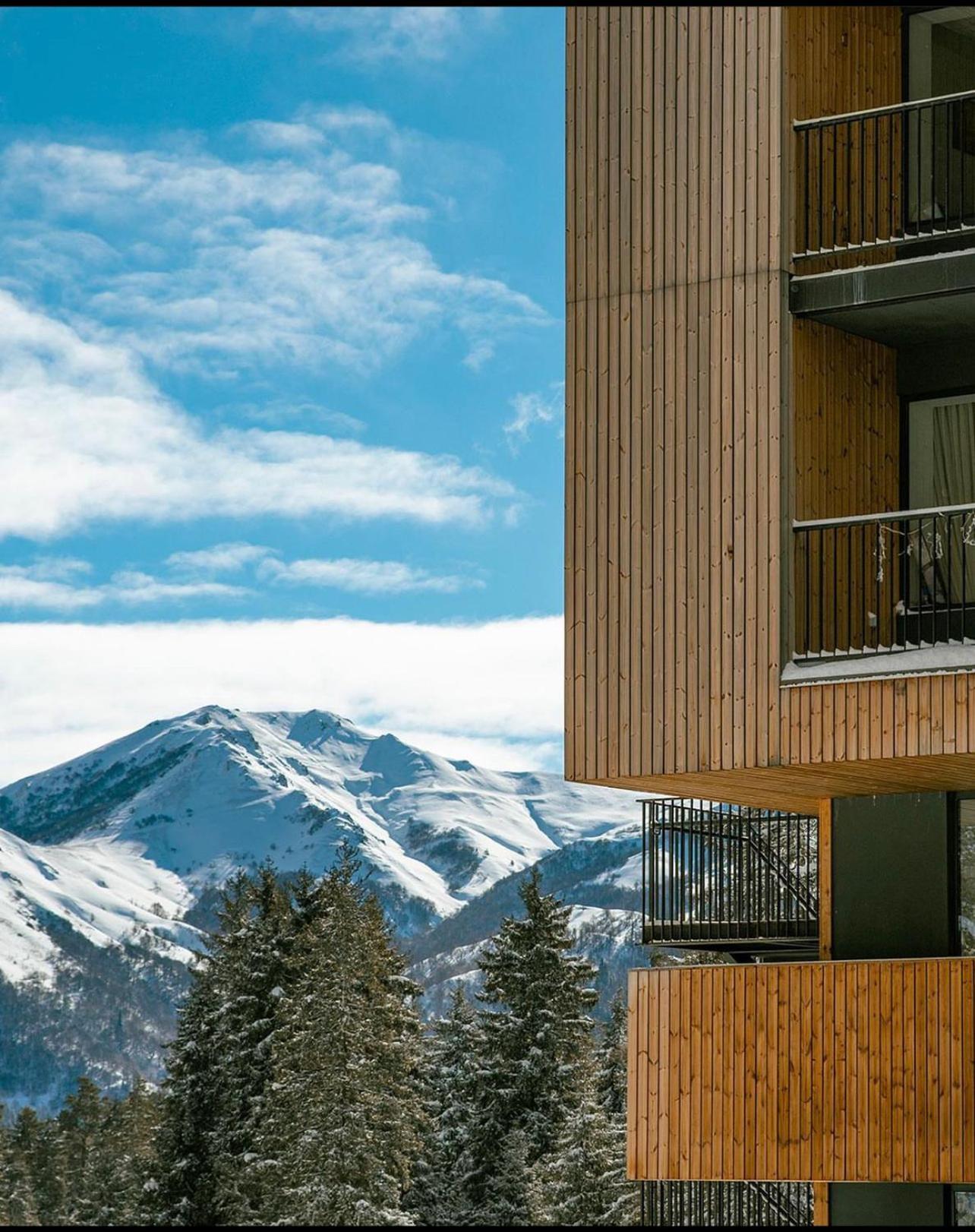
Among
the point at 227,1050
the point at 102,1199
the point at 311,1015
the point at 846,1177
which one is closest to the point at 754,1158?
the point at 846,1177

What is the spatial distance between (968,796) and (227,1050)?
1508 inches

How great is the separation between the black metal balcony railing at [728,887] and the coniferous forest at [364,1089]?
26.7m

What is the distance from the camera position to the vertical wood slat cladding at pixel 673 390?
54.6ft

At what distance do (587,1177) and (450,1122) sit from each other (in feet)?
21.0

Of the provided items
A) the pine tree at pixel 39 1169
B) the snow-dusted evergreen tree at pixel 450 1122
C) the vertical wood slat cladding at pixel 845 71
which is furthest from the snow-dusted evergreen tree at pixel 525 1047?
the vertical wood slat cladding at pixel 845 71

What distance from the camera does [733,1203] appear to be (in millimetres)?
21406

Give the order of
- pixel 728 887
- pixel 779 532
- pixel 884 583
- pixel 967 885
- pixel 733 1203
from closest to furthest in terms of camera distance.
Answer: pixel 779 532
pixel 967 885
pixel 884 583
pixel 728 887
pixel 733 1203

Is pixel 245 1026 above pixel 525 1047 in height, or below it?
above

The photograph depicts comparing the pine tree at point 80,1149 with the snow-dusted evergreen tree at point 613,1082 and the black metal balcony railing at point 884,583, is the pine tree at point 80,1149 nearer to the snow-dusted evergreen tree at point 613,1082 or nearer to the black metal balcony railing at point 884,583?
the snow-dusted evergreen tree at point 613,1082

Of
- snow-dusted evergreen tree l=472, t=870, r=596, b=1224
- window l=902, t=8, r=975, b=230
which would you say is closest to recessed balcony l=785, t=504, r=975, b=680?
window l=902, t=8, r=975, b=230

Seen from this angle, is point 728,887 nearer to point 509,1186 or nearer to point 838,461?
point 838,461

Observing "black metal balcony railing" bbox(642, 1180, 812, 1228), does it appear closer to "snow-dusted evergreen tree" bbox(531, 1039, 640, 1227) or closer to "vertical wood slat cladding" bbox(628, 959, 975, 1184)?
"vertical wood slat cladding" bbox(628, 959, 975, 1184)

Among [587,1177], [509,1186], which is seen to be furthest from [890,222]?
[509,1186]

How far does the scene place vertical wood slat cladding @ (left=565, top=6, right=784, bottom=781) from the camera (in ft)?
54.6
